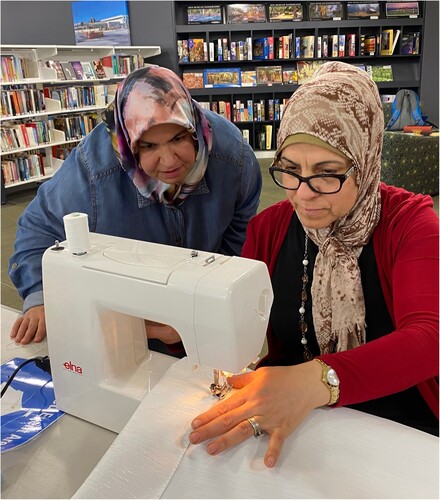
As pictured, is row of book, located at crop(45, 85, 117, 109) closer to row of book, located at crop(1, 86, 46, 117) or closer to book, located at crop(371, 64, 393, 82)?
row of book, located at crop(1, 86, 46, 117)

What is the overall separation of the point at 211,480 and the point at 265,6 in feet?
22.9

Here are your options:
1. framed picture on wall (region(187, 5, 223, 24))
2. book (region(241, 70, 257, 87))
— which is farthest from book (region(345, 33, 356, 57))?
framed picture on wall (region(187, 5, 223, 24))

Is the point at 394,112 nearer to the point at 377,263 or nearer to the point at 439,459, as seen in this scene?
the point at 377,263

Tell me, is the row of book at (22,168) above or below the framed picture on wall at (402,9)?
below

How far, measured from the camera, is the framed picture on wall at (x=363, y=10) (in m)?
6.57

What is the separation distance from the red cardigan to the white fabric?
0.07 metres

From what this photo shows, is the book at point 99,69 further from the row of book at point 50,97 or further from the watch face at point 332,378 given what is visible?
the watch face at point 332,378

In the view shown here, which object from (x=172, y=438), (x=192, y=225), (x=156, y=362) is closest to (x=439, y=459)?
(x=172, y=438)

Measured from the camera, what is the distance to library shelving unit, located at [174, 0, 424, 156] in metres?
6.56

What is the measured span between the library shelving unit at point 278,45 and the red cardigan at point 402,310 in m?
6.15

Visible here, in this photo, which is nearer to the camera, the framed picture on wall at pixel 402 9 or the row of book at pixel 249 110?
the framed picture on wall at pixel 402 9

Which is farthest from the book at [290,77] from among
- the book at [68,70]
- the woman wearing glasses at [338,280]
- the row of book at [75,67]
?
the woman wearing glasses at [338,280]

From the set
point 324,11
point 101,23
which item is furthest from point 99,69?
point 324,11

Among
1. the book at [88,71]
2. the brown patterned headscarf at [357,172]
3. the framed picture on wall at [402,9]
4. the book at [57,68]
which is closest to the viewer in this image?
the brown patterned headscarf at [357,172]
